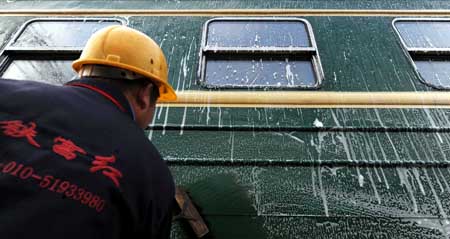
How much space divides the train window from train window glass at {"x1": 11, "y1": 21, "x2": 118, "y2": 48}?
0.86m

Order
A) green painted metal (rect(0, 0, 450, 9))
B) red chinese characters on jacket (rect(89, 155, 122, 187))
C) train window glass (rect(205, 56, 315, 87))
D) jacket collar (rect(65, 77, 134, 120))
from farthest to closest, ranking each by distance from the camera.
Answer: green painted metal (rect(0, 0, 450, 9)), train window glass (rect(205, 56, 315, 87)), jacket collar (rect(65, 77, 134, 120)), red chinese characters on jacket (rect(89, 155, 122, 187))

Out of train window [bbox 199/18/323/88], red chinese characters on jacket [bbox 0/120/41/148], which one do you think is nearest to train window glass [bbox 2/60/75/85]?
train window [bbox 199/18/323/88]

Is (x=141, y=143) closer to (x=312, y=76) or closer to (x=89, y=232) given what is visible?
(x=89, y=232)

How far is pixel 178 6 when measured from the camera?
3.05 meters

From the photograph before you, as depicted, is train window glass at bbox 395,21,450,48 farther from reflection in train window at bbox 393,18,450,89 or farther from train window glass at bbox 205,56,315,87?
train window glass at bbox 205,56,315,87

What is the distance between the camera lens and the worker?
0.87 metres

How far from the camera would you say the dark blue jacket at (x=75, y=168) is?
865 millimetres

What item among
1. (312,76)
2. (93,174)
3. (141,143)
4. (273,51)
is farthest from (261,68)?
(93,174)

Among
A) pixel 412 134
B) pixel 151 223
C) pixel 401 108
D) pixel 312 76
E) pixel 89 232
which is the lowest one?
pixel 89 232

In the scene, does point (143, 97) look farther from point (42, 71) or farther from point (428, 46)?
point (428, 46)

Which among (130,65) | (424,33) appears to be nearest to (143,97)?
(130,65)

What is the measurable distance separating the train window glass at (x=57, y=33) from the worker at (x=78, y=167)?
5.06 feet

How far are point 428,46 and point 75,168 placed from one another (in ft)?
8.53

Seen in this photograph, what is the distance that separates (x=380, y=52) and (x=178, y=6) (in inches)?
60.8
